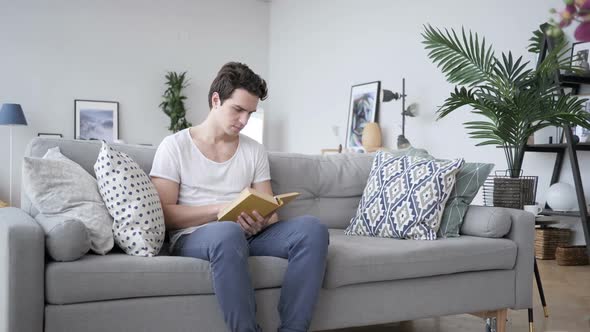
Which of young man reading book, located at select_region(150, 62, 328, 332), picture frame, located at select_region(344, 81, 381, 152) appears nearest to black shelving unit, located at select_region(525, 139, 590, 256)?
picture frame, located at select_region(344, 81, 381, 152)

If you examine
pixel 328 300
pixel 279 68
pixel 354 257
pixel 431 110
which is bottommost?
pixel 328 300

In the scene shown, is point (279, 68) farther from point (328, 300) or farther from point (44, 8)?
point (328, 300)

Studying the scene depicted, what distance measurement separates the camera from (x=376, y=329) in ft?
8.98

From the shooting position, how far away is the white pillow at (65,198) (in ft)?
6.26

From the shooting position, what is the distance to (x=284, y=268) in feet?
6.73

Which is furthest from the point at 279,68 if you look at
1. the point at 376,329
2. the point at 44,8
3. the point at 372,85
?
the point at 376,329

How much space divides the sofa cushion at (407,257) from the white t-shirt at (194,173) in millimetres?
454

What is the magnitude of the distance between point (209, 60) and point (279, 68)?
39.3 inches

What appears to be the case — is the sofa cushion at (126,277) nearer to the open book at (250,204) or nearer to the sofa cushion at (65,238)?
the sofa cushion at (65,238)

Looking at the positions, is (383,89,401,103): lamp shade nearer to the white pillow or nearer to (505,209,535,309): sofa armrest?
(505,209,535,309): sofa armrest

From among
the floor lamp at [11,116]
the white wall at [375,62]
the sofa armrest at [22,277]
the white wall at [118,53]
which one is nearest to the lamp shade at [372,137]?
the white wall at [375,62]

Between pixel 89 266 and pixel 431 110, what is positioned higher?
pixel 431 110

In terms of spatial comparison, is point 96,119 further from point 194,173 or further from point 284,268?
point 284,268

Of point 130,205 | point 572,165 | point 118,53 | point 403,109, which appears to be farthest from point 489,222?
point 118,53
